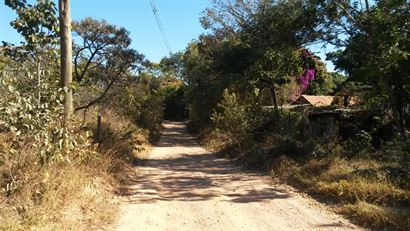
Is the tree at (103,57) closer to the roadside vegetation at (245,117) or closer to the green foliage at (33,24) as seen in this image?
the roadside vegetation at (245,117)

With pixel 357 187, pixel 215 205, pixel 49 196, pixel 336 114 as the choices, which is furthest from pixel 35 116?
pixel 336 114

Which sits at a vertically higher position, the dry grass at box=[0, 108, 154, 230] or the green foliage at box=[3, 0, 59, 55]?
the green foliage at box=[3, 0, 59, 55]

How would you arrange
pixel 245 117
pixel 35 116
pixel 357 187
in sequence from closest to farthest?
pixel 35 116
pixel 357 187
pixel 245 117

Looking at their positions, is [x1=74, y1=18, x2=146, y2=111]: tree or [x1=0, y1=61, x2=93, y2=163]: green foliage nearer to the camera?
[x1=0, y1=61, x2=93, y2=163]: green foliage

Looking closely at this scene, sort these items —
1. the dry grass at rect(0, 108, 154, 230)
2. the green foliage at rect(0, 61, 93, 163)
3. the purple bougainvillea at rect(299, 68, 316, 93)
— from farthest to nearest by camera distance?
1. the purple bougainvillea at rect(299, 68, 316, 93)
2. the dry grass at rect(0, 108, 154, 230)
3. the green foliage at rect(0, 61, 93, 163)

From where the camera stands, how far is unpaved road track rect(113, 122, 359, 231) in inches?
279

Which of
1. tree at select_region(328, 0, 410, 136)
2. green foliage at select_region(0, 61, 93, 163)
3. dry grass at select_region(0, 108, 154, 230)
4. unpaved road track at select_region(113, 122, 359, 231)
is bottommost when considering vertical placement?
unpaved road track at select_region(113, 122, 359, 231)

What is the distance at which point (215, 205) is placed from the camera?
27.7 ft

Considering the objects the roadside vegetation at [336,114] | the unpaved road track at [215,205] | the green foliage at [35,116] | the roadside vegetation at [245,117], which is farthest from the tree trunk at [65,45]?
the roadside vegetation at [336,114]

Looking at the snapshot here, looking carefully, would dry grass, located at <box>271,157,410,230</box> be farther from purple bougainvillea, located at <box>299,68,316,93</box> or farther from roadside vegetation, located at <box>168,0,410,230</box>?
purple bougainvillea, located at <box>299,68,316,93</box>

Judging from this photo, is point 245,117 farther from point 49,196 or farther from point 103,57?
point 49,196

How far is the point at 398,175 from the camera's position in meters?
8.94

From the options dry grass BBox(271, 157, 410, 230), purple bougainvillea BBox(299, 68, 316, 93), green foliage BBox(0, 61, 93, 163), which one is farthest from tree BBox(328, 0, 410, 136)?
purple bougainvillea BBox(299, 68, 316, 93)

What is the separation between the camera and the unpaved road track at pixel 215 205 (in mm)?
7074
